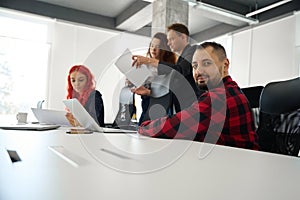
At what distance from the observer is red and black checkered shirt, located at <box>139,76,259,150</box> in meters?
1.15

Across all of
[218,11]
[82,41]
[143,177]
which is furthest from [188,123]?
[82,41]

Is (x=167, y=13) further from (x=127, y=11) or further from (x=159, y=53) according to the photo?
(x=159, y=53)

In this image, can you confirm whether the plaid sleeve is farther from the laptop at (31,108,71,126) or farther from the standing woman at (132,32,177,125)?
the laptop at (31,108,71,126)

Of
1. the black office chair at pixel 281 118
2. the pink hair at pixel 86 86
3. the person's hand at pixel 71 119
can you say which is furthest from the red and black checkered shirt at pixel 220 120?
the pink hair at pixel 86 86

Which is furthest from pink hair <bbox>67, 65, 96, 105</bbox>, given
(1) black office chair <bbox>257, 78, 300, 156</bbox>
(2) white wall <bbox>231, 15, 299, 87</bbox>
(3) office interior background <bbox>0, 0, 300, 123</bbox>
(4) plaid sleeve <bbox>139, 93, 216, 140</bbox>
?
(2) white wall <bbox>231, 15, 299, 87</bbox>

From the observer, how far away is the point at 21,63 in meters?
5.53

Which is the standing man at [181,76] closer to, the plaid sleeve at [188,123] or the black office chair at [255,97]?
the plaid sleeve at [188,123]

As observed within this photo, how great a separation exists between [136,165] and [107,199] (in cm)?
23

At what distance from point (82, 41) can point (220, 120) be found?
5357 millimetres

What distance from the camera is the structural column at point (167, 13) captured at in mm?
4570

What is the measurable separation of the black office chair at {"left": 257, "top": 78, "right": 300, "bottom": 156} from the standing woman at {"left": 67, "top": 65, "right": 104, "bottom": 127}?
1.26 meters

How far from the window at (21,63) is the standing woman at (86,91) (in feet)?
10.7

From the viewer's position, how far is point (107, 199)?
343mm

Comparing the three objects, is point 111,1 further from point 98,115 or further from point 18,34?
point 98,115
